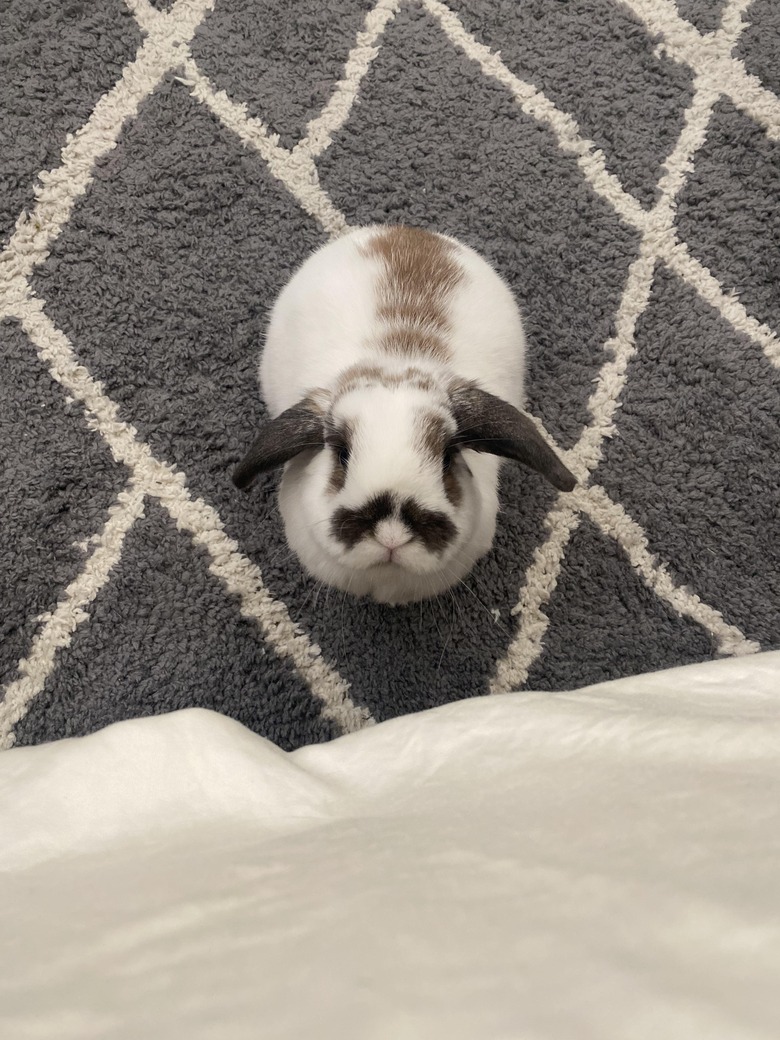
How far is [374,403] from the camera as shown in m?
0.93

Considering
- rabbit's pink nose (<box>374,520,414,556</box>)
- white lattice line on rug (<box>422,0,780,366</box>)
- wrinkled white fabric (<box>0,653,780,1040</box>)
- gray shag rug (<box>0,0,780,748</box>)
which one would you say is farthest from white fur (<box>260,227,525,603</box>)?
white lattice line on rug (<box>422,0,780,366</box>)

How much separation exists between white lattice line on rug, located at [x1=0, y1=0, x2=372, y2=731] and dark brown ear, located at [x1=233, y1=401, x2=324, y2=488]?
32 centimetres

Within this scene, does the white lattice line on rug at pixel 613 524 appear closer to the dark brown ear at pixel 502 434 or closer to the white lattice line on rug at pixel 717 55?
the white lattice line on rug at pixel 717 55

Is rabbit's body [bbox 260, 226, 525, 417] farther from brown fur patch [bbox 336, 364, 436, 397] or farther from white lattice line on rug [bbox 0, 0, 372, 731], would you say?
white lattice line on rug [bbox 0, 0, 372, 731]

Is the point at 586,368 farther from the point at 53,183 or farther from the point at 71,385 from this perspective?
the point at 53,183

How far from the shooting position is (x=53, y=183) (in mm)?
1363

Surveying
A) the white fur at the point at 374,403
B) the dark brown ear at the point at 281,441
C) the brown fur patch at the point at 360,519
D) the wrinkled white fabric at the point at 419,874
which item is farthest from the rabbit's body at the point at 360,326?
the wrinkled white fabric at the point at 419,874

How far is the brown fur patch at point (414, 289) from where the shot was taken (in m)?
1.08

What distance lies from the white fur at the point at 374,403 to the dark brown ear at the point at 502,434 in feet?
0.10

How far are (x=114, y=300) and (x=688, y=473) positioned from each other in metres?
1.07

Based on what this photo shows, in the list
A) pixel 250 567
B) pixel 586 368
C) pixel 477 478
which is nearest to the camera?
pixel 477 478

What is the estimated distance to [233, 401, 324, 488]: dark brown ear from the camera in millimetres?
949

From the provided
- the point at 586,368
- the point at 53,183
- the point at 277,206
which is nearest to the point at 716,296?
the point at 586,368

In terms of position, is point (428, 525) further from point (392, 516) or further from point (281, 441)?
point (281, 441)
